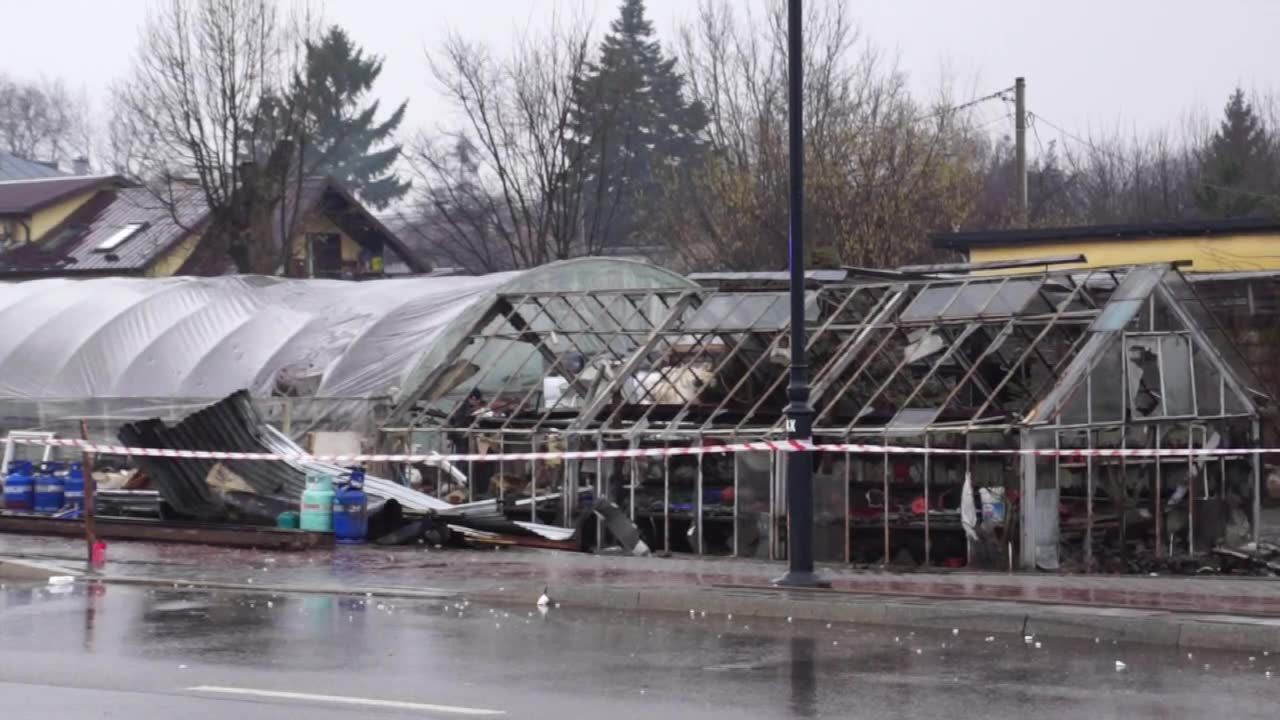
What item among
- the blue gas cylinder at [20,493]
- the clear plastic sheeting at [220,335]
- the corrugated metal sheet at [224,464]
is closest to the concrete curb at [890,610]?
the corrugated metal sheet at [224,464]

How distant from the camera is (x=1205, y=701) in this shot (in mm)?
10594

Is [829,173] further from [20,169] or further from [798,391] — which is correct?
[20,169]

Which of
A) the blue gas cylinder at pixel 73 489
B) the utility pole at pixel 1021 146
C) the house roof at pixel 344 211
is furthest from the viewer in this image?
the house roof at pixel 344 211

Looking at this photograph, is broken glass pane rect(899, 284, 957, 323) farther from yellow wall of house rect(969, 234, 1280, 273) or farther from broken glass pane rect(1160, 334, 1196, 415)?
yellow wall of house rect(969, 234, 1280, 273)

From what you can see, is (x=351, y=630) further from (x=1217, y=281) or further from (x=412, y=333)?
(x=1217, y=281)

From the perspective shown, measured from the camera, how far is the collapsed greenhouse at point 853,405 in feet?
69.3

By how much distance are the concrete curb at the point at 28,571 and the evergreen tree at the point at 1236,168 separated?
41058 mm

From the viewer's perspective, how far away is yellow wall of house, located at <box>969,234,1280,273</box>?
122ft

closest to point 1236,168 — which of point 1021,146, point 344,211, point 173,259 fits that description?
point 1021,146

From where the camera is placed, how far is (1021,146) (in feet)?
149

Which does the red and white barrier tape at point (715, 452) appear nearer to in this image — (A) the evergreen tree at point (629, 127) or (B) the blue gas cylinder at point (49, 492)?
(B) the blue gas cylinder at point (49, 492)

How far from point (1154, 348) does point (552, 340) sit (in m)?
9.41

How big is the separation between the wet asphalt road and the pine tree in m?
32.8

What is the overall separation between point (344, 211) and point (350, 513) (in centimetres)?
3731
